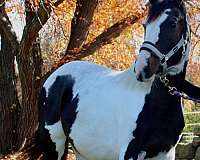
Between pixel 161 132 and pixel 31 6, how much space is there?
5.81 m

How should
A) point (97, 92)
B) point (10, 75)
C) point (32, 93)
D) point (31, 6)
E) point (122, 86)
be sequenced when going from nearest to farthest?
point (122, 86), point (97, 92), point (31, 6), point (32, 93), point (10, 75)

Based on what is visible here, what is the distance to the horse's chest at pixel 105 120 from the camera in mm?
3801

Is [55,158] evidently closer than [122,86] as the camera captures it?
No

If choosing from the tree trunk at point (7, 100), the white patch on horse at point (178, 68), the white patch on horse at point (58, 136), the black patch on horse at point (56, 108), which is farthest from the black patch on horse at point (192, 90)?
the tree trunk at point (7, 100)

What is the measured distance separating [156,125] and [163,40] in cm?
66

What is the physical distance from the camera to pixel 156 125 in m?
3.66

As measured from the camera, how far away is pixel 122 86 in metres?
4.08

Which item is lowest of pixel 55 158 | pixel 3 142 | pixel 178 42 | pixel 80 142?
pixel 3 142

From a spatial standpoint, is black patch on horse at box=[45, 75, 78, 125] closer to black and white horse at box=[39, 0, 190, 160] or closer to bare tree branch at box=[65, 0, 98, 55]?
black and white horse at box=[39, 0, 190, 160]

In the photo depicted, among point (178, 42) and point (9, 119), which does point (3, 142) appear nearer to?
point (9, 119)

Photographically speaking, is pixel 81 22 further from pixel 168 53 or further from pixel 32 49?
pixel 168 53

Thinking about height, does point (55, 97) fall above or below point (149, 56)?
below

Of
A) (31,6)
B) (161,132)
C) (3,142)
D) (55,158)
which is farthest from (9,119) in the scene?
(161,132)

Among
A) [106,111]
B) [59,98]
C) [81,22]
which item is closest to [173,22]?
[106,111]
